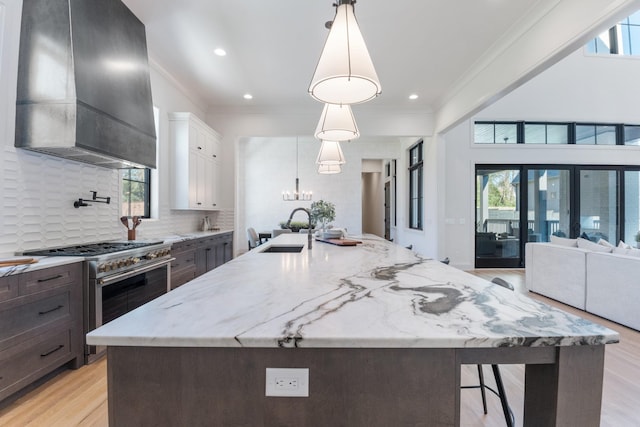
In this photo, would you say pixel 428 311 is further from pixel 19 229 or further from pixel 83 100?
pixel 19 229

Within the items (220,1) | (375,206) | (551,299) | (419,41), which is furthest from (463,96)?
(375,206)

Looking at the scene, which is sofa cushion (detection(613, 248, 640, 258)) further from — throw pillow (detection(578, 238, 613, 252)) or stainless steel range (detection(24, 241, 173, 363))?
stainless steel range (detection(24, 241, 173, 363))

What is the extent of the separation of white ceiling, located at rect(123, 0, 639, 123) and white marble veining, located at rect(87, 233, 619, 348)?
256 cm

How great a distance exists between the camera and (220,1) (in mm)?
2932

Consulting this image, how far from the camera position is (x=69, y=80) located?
219cm

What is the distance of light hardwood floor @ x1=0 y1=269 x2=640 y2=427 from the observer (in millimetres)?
1755

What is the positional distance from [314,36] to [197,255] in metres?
3.22

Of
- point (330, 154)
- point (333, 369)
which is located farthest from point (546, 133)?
point (333, 369)

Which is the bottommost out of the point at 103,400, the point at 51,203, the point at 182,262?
the point at 103,400

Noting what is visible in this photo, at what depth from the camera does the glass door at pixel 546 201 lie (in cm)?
648

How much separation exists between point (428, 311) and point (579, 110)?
25.9 feet

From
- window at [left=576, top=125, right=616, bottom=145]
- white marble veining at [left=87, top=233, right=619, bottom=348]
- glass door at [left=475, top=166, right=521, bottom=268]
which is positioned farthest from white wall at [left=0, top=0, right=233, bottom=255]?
window at [left=576, top=125, right=616, bottom=145]

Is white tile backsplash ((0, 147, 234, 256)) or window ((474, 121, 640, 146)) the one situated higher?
window ((474, 121, 640, 146))

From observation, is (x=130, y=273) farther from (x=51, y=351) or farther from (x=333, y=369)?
(x=333, y=369)
